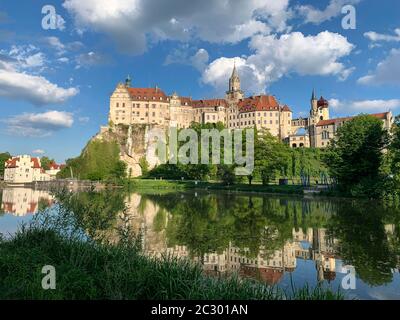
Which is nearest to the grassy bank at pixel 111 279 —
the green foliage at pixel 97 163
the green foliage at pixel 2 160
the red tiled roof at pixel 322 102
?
the green foliage at pixel 97 163

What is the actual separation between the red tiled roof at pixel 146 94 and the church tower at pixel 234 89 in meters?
26.8

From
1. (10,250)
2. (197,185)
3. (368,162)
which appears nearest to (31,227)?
(10,250)

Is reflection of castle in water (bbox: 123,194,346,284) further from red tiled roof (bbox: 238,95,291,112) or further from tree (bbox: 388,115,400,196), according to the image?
red tiled roof (bbox: 238,95,291,112)

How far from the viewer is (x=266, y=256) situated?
15492 mm

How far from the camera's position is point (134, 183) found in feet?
276

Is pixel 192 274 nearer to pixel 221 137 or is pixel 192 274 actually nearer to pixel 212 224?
pixel 212 224

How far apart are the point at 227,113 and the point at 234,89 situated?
1327cm

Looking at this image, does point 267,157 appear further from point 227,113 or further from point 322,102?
point 322,102

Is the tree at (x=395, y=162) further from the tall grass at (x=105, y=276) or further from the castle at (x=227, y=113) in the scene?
the castle at (x=227, y=113)

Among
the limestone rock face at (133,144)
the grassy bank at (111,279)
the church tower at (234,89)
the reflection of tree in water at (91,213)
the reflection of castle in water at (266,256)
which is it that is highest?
the church tower at (234,89)

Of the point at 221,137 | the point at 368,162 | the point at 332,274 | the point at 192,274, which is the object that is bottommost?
the point at 332,274

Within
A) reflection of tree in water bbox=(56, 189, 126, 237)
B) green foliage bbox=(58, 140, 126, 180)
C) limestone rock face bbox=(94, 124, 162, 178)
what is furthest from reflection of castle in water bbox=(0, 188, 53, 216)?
limestone rock face bbox=(94, 124, 162, 178)

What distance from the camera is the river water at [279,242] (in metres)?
12.2
